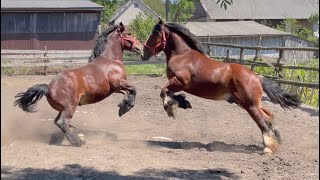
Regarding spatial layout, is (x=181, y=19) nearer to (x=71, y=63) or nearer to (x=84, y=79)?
(x=71, y=63)

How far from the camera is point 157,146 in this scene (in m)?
7.30

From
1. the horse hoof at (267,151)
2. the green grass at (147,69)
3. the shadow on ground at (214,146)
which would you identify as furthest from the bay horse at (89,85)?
the green grass at (147,69)

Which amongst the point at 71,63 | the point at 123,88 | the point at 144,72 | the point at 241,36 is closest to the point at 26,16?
the point at 71,63

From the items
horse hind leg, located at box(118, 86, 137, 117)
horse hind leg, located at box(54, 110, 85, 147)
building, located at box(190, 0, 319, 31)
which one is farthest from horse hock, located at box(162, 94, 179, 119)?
building, located at box(190, 0, 319, 31)

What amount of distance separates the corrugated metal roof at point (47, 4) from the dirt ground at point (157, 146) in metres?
16.3

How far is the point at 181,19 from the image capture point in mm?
32875

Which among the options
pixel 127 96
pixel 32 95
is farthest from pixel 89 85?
pixel 32 95

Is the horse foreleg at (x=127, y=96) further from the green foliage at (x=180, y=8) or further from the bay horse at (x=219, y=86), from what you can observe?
the green foliage at (x=180, y=8)

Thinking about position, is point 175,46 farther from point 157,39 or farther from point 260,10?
point 260,10

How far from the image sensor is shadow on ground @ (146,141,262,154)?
23.6 feet

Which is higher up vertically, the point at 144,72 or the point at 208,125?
the point at 208,125

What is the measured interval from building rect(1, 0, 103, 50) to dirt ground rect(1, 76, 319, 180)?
54.2 feet

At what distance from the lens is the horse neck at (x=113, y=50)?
7.64 m

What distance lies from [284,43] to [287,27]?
6.55 m
